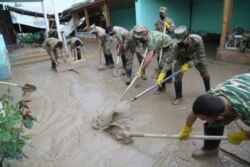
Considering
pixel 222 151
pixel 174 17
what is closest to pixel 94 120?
pixel 222 151

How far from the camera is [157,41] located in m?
3.90

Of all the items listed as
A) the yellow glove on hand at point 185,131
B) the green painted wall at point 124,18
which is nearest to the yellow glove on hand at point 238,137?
the yellow glove on hand at point 185,131

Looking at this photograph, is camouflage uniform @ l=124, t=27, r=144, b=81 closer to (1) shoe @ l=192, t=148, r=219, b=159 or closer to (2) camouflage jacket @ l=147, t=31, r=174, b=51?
(2) camouflage jacket @ l=147, t=31, r=174, b=51

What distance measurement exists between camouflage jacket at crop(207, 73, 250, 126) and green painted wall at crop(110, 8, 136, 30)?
10.1 m

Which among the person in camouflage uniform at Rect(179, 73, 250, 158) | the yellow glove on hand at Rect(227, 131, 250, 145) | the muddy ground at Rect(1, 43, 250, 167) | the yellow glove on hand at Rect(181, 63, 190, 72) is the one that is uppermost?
the person in camouflage uniform at Rect(179, 73, 250, 158)

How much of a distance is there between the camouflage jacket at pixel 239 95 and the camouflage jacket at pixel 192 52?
5.53 feet

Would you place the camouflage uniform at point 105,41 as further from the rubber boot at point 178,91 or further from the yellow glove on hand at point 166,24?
the rubber boot at point 178,91

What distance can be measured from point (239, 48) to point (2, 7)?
35.3 ft

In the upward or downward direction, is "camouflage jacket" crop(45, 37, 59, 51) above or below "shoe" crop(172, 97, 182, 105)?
above

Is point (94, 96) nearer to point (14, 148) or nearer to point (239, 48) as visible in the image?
point (14, 148)

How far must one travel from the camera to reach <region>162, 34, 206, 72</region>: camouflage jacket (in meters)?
3.32

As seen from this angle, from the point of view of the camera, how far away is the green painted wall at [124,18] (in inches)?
452

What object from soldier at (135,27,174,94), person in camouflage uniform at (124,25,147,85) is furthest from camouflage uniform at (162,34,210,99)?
person in camouflage uniform at (124,25,147,85)

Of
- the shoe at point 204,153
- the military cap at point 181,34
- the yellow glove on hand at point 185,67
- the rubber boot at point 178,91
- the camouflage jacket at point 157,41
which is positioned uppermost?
the military cap at point 181,34
